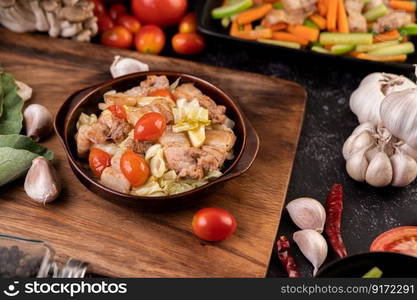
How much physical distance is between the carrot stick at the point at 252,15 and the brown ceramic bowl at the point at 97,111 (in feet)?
3.30

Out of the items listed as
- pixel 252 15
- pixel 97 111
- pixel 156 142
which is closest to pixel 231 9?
pixel 252 15

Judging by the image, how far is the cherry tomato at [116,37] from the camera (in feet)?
13.8

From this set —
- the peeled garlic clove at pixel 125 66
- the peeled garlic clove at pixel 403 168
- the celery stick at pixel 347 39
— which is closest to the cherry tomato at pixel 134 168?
the peeled garlic clove at pixel 125 66

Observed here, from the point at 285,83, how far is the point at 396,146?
2.97 feet

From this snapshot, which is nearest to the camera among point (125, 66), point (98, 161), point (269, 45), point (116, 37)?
point (98, 161)

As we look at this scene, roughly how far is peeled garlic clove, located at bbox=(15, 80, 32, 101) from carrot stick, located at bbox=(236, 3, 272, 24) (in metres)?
1.58

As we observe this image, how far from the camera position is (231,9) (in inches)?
164

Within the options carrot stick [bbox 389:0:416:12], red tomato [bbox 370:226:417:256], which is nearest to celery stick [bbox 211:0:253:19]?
carrot stick [bbox 389:0:416:12]

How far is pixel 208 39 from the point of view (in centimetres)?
431

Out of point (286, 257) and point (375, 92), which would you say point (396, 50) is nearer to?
point (375, 92)

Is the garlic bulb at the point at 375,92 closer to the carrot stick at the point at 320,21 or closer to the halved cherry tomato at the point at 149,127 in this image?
the carrot stick at the point at 320,21

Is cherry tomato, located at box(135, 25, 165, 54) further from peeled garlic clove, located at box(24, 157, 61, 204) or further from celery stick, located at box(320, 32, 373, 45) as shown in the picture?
peeled garlic clove, located at box(24, 157, 61, 204)

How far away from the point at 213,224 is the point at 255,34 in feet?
5.75

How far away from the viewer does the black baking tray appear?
3729 mm
